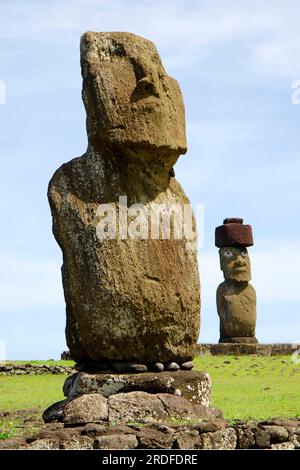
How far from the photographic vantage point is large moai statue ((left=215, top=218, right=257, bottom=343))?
2883cm

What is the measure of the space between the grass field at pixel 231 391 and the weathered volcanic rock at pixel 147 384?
67 centimetres

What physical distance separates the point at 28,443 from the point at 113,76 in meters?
4.38

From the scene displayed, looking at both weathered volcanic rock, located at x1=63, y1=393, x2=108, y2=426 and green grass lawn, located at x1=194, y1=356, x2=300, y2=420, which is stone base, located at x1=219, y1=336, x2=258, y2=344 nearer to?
green grass lawn, located at x1=194, y1=356, x2=300, y2=420

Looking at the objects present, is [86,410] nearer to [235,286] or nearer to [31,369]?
[31,369]

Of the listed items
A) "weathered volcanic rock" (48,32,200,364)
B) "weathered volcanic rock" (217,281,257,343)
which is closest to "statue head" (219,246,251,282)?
"weathered volcanic rock" (217,281,257,343)

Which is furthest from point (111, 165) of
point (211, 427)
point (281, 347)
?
point (281, 347)

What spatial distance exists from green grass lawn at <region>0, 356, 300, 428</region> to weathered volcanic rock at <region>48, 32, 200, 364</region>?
2203 mm

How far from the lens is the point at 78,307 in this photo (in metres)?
10.3

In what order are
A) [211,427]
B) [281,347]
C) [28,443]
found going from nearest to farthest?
[28,443], [211,427], [281,347]

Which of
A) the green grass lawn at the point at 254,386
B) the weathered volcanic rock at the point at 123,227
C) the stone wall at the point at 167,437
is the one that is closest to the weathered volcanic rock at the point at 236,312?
the green grass lawn at the point at 254,386

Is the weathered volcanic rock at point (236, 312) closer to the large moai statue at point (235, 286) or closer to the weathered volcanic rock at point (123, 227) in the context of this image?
the large moai statue at point (235, 286)

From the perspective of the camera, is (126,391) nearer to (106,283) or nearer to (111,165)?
(106,283)

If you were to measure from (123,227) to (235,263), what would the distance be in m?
18.8

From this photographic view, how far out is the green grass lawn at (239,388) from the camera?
1325 centimetres
